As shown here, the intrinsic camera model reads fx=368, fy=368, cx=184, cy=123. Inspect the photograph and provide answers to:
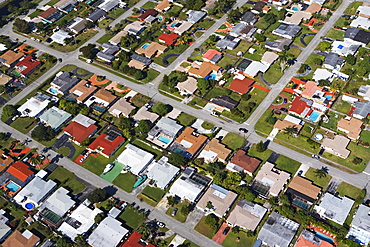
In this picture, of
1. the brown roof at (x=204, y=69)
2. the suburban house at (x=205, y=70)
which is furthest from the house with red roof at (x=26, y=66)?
the brown roof at (x=204, y=69)

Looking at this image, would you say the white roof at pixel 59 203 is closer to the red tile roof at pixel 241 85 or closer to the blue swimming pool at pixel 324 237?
A: the blue swimming pool at pixel 324 237

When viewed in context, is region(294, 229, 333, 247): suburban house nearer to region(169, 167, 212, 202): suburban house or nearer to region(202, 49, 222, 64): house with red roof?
region(169, 167, 212, 202): suburban house

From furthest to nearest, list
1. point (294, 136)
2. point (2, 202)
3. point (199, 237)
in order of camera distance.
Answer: point (294, 136), point (2, 202), point (199, 237)

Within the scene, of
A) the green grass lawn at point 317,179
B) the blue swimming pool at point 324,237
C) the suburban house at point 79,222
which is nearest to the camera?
the blue swimming pool at point 324,237

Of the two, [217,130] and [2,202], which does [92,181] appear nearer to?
[2,202]

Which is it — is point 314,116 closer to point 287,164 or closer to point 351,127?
point 351,127

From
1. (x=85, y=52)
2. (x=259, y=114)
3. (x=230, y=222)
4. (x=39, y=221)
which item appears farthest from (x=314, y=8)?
(x=39, y=221)
